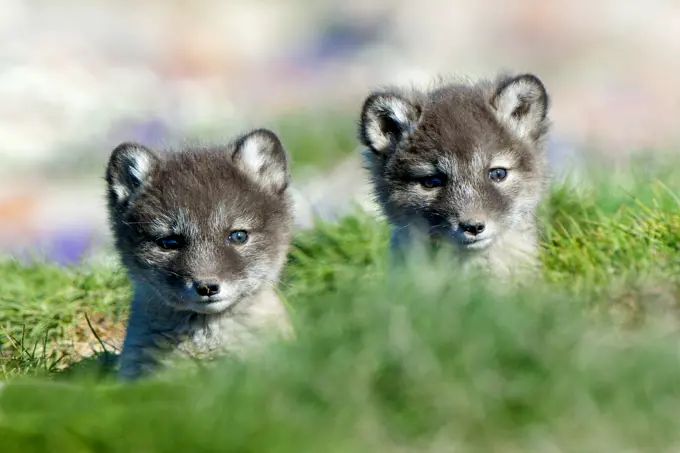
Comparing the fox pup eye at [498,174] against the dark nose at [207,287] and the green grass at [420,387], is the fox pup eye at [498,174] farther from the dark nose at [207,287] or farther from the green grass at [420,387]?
the dark nose at [207,287]

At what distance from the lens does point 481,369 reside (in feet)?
13.0

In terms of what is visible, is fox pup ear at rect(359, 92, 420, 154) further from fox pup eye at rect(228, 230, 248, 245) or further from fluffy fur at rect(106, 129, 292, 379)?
fox pup eye at rect(228, 230, 248, 245)

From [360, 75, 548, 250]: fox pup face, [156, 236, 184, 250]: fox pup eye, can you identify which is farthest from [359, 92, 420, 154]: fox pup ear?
[156, 236, 184, 250]: fox pup eye

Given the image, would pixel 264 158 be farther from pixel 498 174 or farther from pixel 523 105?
pixel 523 105

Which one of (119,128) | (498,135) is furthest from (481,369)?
(119,128)

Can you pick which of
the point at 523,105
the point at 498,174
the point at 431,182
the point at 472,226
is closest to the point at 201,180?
the point at 431,182

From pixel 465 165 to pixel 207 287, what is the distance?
1.82m

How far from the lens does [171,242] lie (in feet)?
18.7

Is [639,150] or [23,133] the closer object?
[639,150]

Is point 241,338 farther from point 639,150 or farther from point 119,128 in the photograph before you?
point 119,128

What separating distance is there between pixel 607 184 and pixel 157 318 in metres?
4.09

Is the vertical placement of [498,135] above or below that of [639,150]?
above

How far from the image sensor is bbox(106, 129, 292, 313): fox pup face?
5.54m

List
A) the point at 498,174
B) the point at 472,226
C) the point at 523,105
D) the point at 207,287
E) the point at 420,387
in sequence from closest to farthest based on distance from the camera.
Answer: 1. the point at 420,387
2. the point at 207,287
3. the point at 472,226
4. the point at 498,174
5. the point at 523,105
